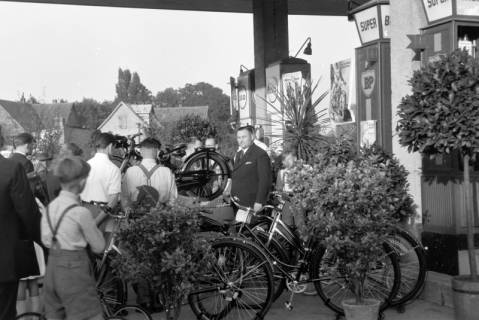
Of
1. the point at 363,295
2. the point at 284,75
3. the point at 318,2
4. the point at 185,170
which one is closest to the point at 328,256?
the point at 363,295

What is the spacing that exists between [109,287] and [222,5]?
1800 cm

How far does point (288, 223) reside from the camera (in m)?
7.20

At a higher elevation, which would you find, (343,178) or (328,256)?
(343,178)

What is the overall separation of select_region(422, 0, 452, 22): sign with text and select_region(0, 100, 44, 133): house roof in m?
59.8

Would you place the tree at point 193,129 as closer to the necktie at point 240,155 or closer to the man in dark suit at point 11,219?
the necktie at point 240,155

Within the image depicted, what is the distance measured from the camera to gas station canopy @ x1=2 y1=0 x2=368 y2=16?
21.0 meters

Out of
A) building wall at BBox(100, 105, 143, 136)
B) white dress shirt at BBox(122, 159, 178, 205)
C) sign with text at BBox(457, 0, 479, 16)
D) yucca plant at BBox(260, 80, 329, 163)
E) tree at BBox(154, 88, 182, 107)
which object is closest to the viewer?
sign with text at BBox(457, 0, 479, 16)

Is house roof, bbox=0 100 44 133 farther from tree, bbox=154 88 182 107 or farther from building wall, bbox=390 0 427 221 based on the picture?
building wall, bbox=390 0 427 221

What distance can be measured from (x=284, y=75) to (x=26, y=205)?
1434cm

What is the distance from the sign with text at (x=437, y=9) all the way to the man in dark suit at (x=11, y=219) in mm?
4611

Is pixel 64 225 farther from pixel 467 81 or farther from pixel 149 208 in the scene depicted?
pixel 467 81

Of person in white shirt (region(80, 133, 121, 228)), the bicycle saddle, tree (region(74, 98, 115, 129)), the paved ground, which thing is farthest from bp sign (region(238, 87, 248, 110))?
tree (region(74, 98, 115, 129))

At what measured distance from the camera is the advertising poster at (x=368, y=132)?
337 inches

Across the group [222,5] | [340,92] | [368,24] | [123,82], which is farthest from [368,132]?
[123,82]
